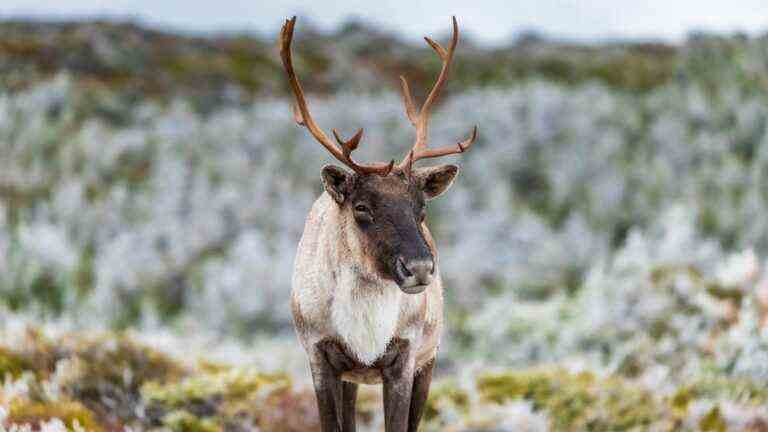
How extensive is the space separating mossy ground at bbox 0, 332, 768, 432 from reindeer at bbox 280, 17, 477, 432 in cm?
276

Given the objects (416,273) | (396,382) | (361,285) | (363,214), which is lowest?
(396,382)

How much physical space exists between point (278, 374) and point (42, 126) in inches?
1551

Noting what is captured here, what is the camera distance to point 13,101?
48.2 m

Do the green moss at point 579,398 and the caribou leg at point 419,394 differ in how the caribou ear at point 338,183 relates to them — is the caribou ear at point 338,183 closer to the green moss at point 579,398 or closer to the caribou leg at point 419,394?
the caribou leg at point 419,394

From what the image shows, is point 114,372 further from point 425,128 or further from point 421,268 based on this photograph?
point 421,268

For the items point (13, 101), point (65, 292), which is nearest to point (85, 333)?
point (65, 292)

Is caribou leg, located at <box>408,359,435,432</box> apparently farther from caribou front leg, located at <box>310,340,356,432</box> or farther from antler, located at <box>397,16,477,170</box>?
Result: antler, located at <box>397,16,477,170</box>

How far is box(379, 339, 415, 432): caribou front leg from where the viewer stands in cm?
576

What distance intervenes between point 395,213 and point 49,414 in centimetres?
390

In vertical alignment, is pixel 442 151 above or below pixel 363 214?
above

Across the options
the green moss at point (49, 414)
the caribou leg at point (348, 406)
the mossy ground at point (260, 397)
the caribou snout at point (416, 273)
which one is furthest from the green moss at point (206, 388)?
the caribou snout at point (416, 273)

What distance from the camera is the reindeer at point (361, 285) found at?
548 cm

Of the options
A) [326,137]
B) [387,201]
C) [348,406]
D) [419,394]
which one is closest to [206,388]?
[348,406]

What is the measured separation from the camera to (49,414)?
7.20 m
